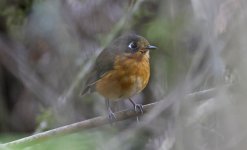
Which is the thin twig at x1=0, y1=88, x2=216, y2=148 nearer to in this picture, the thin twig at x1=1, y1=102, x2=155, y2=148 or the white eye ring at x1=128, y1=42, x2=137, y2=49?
the thin twig at x1=1, y1=102, x2=155, y2=148

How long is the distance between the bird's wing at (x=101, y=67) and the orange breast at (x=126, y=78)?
65 mm

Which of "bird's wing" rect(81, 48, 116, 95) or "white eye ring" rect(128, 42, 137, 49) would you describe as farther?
"bird's wing" rect(81, 48, 116, 95)

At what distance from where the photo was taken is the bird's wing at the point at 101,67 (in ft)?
16.1

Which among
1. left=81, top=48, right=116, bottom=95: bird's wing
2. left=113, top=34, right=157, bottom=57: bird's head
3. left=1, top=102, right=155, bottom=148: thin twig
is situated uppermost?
left=113, top=34, right=157, bottom=57: bird's head

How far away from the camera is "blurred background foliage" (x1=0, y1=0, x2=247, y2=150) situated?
431 centimetres

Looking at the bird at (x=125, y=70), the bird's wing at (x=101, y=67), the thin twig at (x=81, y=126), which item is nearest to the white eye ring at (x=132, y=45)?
the bird at (x=125, y=70)

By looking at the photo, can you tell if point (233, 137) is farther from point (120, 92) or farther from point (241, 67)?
point (120, 92)

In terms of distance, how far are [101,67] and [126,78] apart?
0.33 metres

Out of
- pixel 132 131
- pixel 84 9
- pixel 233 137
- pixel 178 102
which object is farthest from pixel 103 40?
pixel 233 137

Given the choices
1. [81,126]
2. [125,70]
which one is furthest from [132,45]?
[81,126]

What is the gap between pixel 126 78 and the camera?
4738mm

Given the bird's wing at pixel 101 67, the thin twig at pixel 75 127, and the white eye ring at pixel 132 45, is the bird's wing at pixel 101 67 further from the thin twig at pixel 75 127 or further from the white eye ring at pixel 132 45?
the thin twig at pixel 75 127

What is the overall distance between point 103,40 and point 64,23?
1.65 ft

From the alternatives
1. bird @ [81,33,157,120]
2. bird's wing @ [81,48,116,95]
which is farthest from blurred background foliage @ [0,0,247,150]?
bird's wing @ [81,48,116,95]
